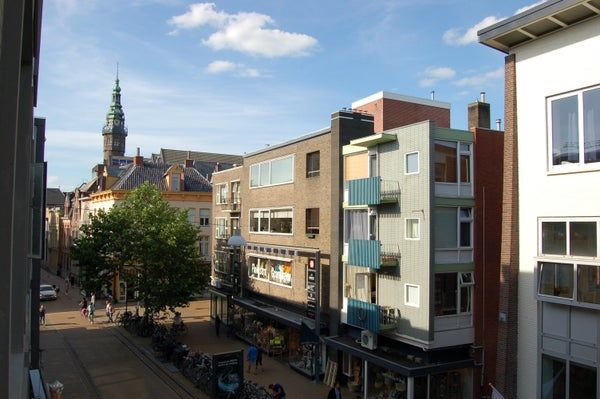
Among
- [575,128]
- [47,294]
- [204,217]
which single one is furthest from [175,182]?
[575,128]

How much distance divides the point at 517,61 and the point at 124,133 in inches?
4190

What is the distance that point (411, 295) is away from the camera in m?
20.4

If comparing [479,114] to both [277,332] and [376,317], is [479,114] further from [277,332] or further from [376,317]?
[277,332]

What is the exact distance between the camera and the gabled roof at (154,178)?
54.1 meters

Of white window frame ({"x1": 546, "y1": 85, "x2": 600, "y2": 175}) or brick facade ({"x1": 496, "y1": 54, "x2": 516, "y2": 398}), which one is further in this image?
brick facade ({"x1": 496, "y1": 54, "x2": 516, "y2": 398})

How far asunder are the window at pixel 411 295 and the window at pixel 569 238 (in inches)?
284

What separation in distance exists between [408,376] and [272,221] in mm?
14362

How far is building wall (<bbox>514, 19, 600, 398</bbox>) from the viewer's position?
12.4 metres

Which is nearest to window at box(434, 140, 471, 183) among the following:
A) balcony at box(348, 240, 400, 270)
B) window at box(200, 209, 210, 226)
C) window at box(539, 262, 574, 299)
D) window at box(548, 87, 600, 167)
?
balcony at box(348, 240, 400, 270)

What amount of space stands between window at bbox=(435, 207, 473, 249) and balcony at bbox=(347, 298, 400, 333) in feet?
10.8

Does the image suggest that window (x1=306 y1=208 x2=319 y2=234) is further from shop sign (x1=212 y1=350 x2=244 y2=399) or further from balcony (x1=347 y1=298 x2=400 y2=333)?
shop sign (x1=212 y1=350 x2=244 y2=399)

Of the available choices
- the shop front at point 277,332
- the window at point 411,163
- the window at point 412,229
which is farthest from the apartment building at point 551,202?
the shop front at point 277,332

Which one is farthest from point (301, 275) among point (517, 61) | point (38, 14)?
point (38, 14)

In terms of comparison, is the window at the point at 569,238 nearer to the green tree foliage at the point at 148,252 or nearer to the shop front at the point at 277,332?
the shop front at the point at 277,332
